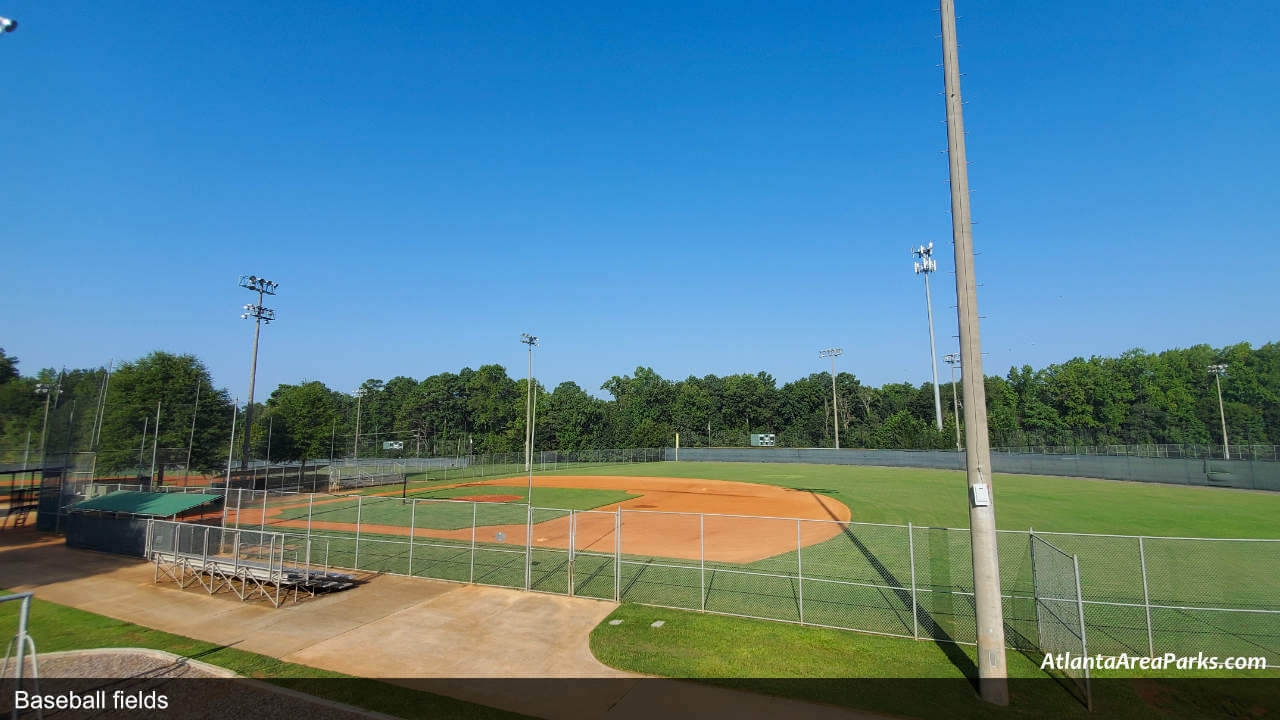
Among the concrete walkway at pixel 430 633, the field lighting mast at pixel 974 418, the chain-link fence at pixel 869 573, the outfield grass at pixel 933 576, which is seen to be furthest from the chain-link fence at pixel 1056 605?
the concrete walkway at pixel 430 633

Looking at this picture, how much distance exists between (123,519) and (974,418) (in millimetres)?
26831

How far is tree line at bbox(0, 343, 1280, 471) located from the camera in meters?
43.4

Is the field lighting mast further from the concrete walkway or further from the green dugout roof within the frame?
the green dugout roof

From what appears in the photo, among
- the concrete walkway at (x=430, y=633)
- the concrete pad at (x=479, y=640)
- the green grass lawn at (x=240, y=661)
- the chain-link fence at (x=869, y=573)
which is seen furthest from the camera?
the chain-link fence at (x=869, y=573)

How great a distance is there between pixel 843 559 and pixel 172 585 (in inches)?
794

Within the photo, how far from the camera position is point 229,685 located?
9047mm

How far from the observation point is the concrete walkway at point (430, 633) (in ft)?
28.3

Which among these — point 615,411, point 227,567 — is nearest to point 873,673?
point 227,567

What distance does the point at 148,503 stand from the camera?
19.7 meters

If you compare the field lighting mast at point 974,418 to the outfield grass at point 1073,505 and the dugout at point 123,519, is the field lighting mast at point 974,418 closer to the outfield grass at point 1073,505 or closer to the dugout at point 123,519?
the outfield grass at point 1073,505

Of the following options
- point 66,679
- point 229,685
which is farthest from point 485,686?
point 66,679

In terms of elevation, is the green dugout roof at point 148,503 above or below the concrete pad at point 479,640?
above

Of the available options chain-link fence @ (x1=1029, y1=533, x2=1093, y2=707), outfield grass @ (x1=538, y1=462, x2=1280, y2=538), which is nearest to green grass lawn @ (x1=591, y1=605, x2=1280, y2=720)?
chain-link fence @ (x1=1029, y1=533, x2=1093, y2=707)

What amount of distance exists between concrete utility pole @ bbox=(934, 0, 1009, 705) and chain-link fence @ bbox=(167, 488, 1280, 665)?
1022 millimetres
